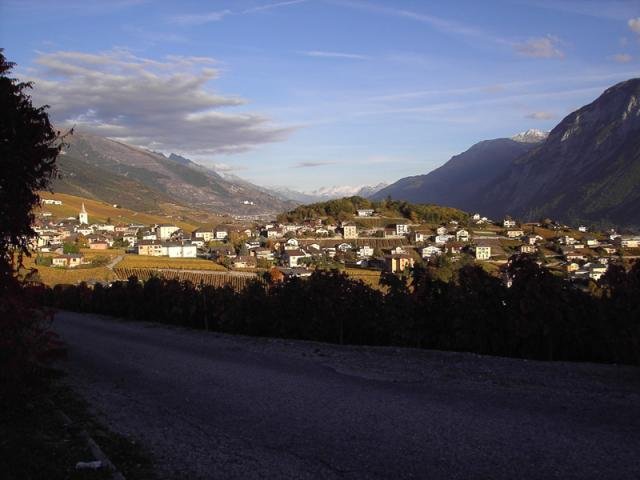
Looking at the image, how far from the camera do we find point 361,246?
64.7m

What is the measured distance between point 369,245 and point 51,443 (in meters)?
60.0

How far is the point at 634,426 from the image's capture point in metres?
5.87

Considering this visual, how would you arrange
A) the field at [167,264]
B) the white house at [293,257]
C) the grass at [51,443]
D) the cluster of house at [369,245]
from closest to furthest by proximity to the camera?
the grass at [51,443] → the field at [167,264] → the cluster of house at [369,245] → the white house at [293,257]

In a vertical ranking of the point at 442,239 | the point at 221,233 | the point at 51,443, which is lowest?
the point at 51,443

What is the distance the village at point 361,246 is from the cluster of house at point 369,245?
8cm

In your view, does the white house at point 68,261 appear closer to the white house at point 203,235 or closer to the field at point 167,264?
the field at point 167,264

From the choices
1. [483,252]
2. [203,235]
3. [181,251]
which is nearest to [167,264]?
[181,251]

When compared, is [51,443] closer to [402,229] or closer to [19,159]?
[19,159]

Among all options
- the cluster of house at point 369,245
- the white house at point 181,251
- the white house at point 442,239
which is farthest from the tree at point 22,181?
the white house at point 181,251

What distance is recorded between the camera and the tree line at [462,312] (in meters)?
8.91

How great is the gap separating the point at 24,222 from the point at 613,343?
892 centimetres

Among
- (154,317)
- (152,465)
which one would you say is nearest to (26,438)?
(152,465)

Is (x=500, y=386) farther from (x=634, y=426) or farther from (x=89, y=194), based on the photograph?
(x=89, y=194)

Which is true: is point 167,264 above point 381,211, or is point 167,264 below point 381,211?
below
